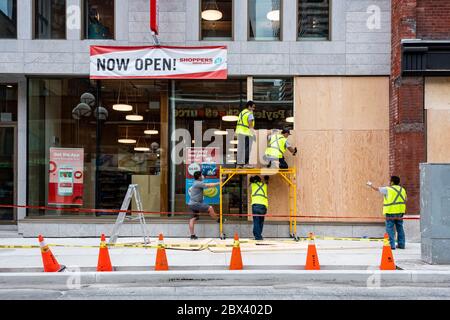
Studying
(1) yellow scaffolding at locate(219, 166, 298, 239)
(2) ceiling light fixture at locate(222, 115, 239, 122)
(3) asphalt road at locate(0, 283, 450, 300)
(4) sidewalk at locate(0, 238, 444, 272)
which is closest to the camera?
(3) asphalt road at locate(0, 283, 450, 300)

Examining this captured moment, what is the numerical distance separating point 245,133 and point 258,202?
1.85m

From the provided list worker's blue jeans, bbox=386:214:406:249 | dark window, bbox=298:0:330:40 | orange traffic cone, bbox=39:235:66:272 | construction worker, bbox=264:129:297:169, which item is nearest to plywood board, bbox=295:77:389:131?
construction worker, bbox=264:129:297:169

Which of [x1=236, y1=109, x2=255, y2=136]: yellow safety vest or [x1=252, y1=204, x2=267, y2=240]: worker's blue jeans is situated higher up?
[x1=236, y1=109, x2=255, y2=136]: yellow safety vest

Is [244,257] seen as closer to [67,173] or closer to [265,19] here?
[67,173]

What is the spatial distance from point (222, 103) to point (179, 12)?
2770 millimetres

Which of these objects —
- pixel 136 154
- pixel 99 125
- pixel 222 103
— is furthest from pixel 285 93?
pixel 99 125

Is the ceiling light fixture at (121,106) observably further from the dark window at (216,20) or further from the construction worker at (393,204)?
the construction worker at (393,204)

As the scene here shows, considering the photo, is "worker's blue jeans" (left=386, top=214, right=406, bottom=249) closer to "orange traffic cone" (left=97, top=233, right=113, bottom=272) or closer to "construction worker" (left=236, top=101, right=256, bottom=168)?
"construction worker" (left=236, top=101, right=256, bottom=168)

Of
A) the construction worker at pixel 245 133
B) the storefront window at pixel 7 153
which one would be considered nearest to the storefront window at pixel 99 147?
the storefront window at pixel 7 153

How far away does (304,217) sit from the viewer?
12.0 metres

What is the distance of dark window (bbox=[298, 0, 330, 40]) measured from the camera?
1235 centimetres

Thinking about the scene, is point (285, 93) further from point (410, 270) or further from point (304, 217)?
point (410, 270)

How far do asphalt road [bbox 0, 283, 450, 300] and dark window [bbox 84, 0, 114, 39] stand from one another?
7.69 metres

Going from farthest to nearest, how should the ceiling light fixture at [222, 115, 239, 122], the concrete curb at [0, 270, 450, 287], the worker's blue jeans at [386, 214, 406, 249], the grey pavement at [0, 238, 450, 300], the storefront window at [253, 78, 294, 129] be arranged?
the ceiling light fixture at [222, 115, 239, 122]
the storefront window at [253, 78, 294, 129]
the worker's blue jeans at [386, 214, 406, 249]
the concrete curb at [0, 270, 450, 287]
the grey pavement at [0, 238, 450, 300]
